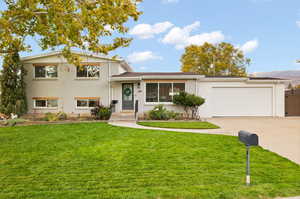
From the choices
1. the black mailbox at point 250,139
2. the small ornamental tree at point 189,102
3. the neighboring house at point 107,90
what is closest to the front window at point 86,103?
the neighboring house at point 107,90

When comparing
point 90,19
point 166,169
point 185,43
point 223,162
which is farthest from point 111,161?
point 185,43

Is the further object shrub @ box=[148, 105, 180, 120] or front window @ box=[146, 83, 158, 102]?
front window @ box=[146, 83, 158, 102]

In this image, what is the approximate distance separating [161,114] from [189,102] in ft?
7.15

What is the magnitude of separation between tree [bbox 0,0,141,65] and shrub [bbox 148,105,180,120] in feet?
21.9

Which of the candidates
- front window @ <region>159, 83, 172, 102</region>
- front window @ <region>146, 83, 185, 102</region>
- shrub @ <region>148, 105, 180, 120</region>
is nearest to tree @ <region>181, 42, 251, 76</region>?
front window @ <region>146, 83, 185, 102</region>

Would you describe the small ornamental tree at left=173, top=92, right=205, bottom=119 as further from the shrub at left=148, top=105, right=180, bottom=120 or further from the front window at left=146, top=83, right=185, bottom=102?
the shrub at left=148, top=105, right=180, bottom=120

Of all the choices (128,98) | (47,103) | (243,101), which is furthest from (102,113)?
(243,101)

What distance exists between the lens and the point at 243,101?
14.3 metres

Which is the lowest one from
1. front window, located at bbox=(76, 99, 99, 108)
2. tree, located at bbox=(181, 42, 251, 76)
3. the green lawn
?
the green lawn

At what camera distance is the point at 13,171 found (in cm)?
398

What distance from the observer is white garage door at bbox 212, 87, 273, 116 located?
14305mm

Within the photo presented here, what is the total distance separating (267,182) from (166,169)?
194cm

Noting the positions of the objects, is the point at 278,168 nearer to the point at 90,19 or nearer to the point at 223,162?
the point at 223,162

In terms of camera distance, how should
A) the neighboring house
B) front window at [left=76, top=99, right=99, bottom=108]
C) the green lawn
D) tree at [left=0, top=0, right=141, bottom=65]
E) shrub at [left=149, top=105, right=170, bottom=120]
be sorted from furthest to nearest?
front window at [left=76, top=99, right=99, bottom=108] → the neighboring house → shrub at [left=149, top=105, right=170, bottom=120] → tree at [left=0, top=0, right=141, bottom=65] → the green lawn
